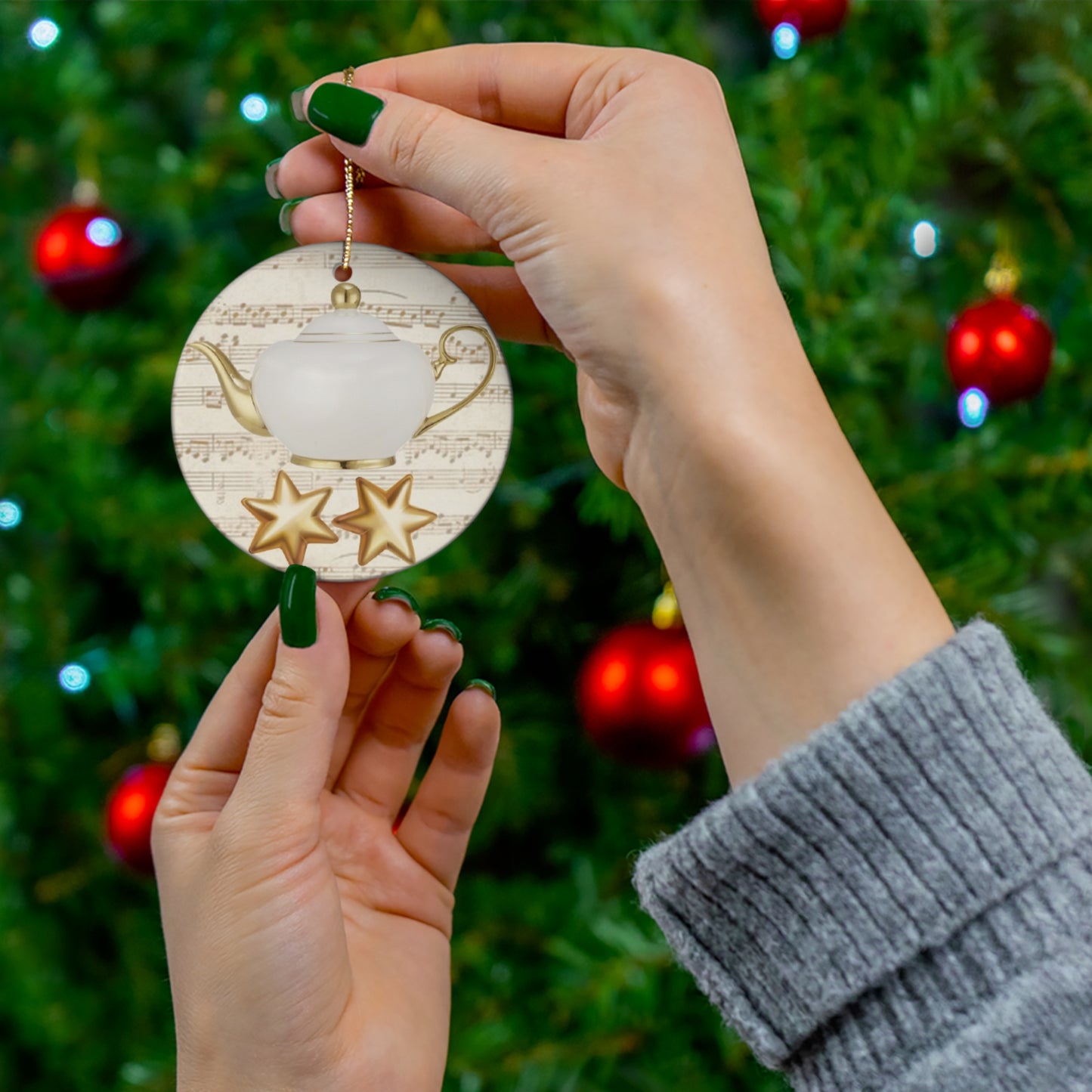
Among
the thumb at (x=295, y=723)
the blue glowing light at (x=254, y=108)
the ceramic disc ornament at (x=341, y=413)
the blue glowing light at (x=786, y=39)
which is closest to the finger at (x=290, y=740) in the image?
the thumb at (x=295, y=723)

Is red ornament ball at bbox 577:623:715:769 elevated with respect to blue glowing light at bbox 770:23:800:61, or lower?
lower

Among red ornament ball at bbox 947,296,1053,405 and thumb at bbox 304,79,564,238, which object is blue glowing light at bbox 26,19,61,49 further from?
red ornament ball at bbox 947,296,1053,405

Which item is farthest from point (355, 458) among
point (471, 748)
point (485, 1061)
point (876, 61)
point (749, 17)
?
point (749, 17)

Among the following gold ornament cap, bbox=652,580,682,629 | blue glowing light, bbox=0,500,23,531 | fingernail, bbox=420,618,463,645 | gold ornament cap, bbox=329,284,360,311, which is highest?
gold ornament cap, bbox=329,284,360,311

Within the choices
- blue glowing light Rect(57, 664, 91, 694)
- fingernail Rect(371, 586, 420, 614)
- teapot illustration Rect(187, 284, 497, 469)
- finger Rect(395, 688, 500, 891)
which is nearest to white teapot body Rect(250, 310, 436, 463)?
teapot illustration Rect(187, 284, 497, 469)

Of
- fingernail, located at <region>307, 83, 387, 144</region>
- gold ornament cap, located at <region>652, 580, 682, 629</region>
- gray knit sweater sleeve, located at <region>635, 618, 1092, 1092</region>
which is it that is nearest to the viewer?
gray knit sweater sleeve, located at <region>635, 618, 1092, 1092</region>

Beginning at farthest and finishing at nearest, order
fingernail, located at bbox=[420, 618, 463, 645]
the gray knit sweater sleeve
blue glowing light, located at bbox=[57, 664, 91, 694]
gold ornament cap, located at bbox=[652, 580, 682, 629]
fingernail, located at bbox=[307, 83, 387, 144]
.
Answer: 1. blue glowing light, located at bbox=[57, 664, 91, 694]
2. gold ornament cap, located at bbox=[652, 580, 682, 629]
3. fingernail, located at bbox=[420, 618, 463, 645]
4. fingernail, located at bbox=[307, 83, 387, 144]
5. the gray knit sweater sleeve
